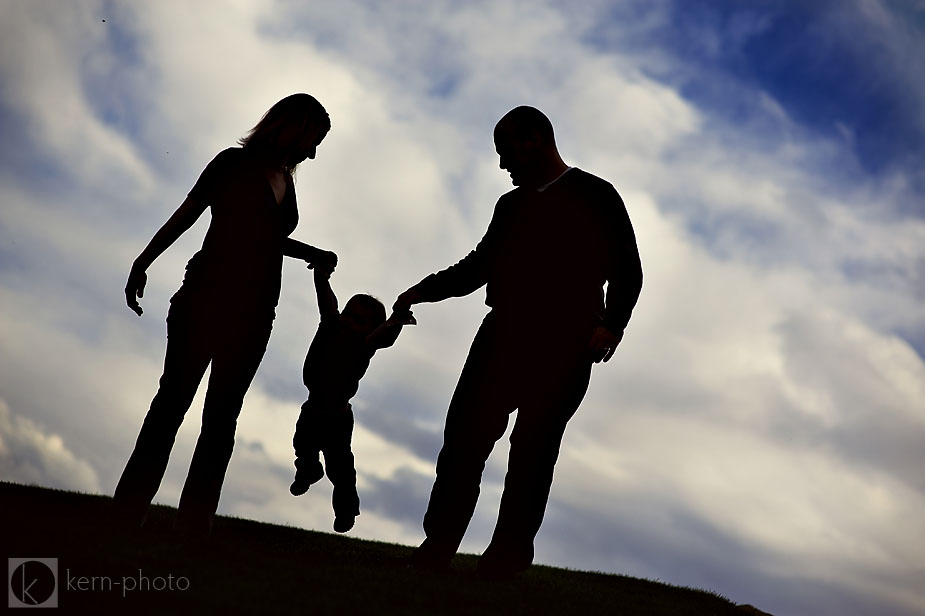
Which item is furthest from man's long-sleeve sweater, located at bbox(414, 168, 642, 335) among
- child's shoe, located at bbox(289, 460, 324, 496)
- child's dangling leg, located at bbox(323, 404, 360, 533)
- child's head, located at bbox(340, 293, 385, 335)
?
child's shoe, located at bbox(289, 460, 324, 496)

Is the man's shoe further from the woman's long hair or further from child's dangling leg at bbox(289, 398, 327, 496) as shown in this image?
the woman's long hair

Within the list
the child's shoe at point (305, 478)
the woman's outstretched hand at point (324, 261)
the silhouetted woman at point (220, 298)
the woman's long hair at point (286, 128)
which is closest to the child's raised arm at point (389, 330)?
the woman's outstretched hand at point (324, 261)

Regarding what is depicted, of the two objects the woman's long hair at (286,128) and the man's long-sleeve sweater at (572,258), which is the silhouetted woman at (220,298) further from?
the man's long-sleeve sweater at (572,258)

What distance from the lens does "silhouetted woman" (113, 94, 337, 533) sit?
561cm

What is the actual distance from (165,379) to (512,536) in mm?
2332

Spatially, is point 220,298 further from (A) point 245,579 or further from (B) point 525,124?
(B) point 525,124

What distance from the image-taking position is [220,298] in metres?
5.64

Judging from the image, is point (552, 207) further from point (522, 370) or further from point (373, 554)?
point (373, 554)

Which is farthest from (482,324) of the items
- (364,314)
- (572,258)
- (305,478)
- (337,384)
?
(305,478)

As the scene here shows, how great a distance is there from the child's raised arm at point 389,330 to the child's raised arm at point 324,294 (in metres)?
0.34

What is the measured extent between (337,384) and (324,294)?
755 mm

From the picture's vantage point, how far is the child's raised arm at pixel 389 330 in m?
6.48

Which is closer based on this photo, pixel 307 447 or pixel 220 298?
pixel 220 298

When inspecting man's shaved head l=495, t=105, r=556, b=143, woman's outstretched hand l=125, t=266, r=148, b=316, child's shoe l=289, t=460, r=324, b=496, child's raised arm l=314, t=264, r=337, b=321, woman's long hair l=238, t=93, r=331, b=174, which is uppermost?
man's shaved head l=495, t=105, r=556, b=143
